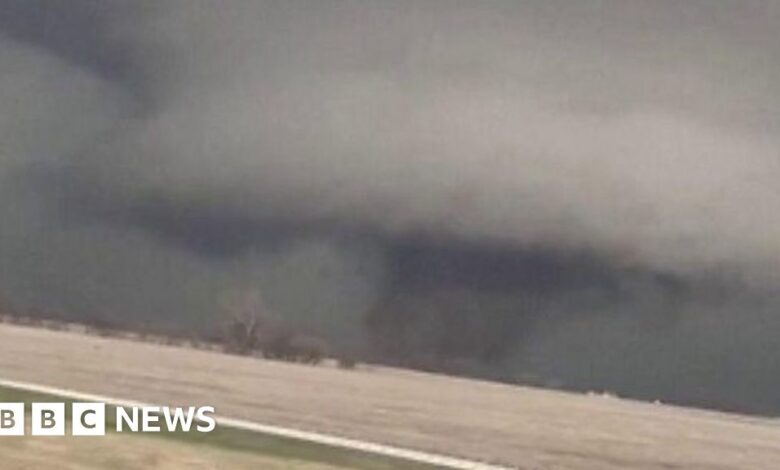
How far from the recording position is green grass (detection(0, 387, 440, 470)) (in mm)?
38438

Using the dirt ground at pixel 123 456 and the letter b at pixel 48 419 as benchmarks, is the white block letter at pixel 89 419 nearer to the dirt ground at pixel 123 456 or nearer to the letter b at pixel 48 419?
the letter b at pixel 48 419

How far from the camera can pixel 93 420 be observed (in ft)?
141

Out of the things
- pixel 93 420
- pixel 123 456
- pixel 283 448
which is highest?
pixel 93 420

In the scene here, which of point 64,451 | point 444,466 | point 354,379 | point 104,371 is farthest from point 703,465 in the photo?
point 354,379

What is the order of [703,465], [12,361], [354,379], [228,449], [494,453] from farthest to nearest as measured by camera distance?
[354,379], [12,361], [703,465], [494,453], [228,449]

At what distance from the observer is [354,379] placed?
13575 centimetres

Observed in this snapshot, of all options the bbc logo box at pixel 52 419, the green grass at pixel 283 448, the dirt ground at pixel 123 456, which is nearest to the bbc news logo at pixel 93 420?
the bbc logo box at pixel 52 419

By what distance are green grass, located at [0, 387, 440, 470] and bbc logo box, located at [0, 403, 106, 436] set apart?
0.38 metres

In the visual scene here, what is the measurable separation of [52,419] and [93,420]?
1.25 m

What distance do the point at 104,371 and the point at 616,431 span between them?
3158cm

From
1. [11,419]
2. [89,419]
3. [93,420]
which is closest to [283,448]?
[93,420]

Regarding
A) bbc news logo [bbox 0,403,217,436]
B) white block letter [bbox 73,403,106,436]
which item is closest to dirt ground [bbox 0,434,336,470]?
white block letter [bbox 73,403,106,436]

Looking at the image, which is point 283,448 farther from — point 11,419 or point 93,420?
point 11,419

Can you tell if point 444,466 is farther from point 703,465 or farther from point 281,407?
point 281,407
